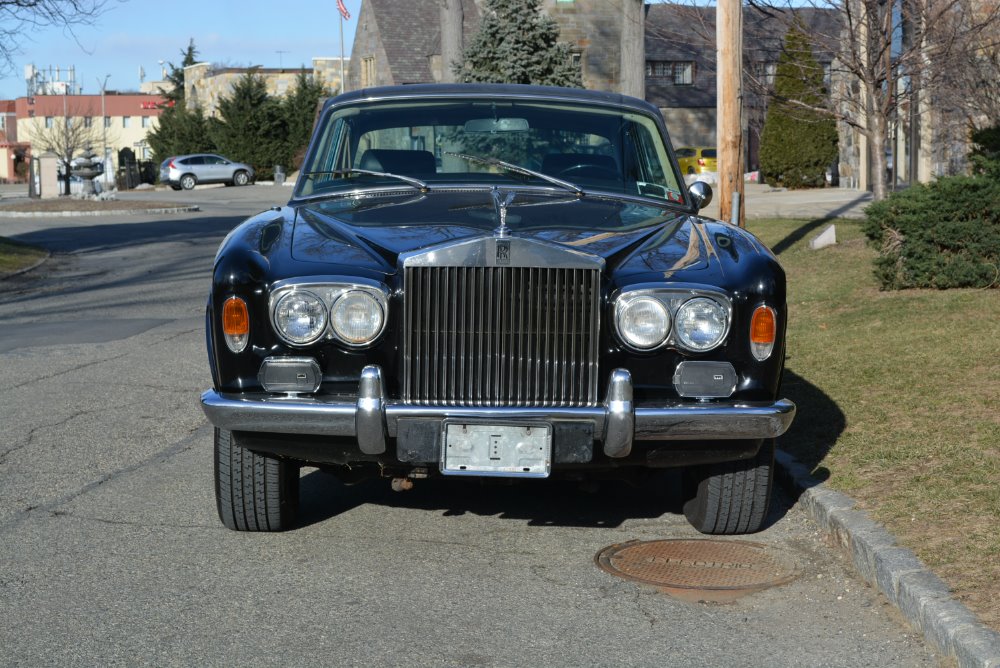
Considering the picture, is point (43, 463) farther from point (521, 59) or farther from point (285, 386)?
point (521, 59)

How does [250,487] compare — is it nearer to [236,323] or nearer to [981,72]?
[236,323]

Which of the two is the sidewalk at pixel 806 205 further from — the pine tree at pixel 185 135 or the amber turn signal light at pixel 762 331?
the pine tree at pixel 185 135

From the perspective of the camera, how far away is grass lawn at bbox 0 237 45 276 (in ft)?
59.4

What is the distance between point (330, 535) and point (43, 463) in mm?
2058

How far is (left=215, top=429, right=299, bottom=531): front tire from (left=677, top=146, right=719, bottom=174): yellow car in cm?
3935

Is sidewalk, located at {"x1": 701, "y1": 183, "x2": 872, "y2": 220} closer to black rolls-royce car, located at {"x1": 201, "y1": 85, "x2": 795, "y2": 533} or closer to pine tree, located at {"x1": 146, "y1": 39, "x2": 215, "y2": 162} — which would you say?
black rolls-royce car, located at {"x1": 201, "y1": 85, "x2": 795, "y2": 533}

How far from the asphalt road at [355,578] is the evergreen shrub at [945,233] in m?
5.60

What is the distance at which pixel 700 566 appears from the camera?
192 inches

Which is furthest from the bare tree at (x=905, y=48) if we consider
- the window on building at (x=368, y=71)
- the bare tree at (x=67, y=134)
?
the bare tree at (x=67, y=134)

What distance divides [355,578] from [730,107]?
32.1ft

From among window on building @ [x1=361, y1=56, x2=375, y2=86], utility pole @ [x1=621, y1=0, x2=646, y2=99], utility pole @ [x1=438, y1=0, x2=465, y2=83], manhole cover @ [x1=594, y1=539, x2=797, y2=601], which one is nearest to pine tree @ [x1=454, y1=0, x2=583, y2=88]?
utility pole @ [x1=438, y1=0, x2=465, y2=83]

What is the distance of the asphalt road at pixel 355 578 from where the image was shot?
3.97 meters

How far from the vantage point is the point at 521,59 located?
83.5ft

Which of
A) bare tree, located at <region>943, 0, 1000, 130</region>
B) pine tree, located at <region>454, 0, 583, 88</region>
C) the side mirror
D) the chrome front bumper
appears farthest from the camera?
pine tree, located at <region>454, 0, 583, 88</region>
